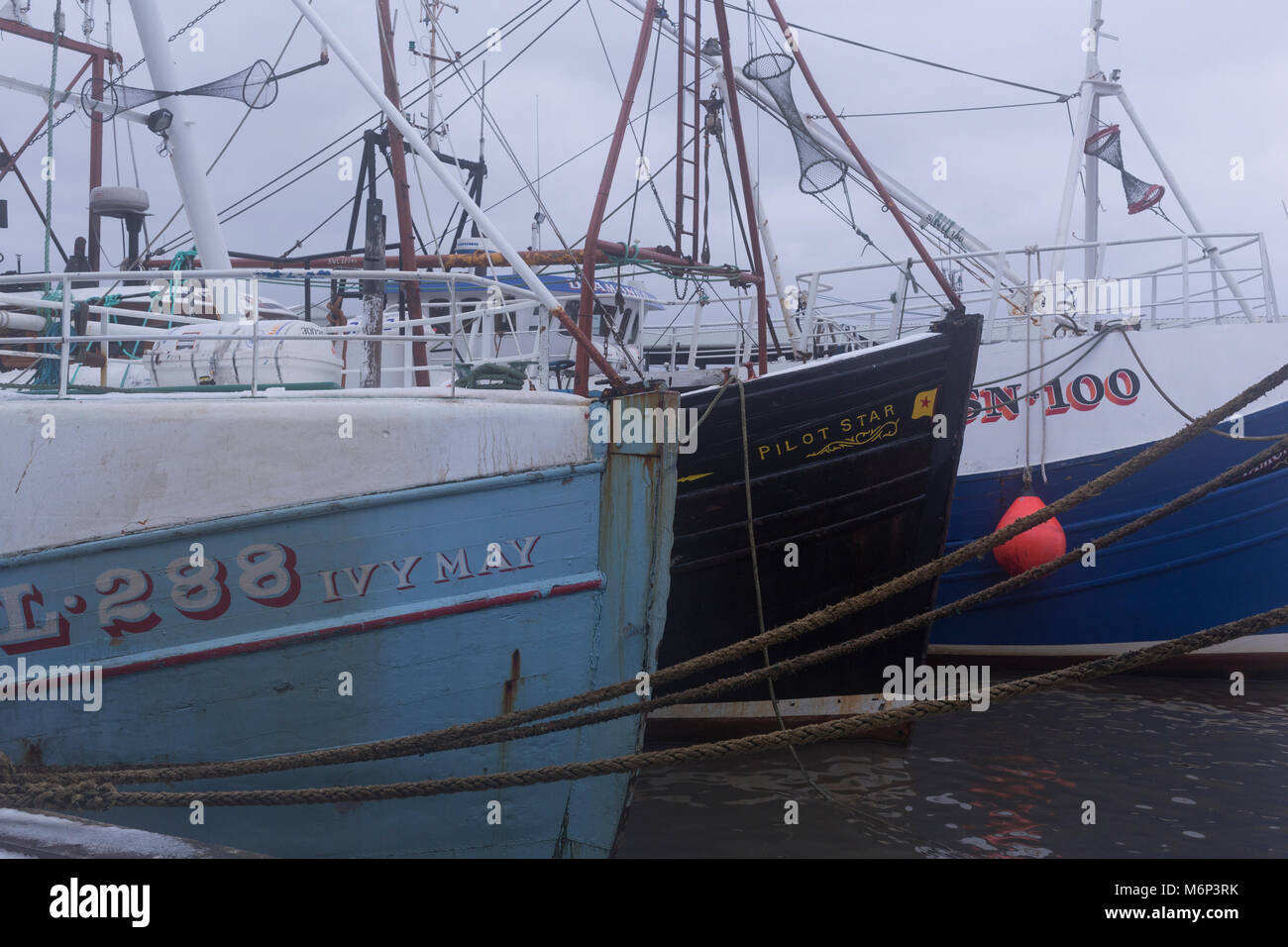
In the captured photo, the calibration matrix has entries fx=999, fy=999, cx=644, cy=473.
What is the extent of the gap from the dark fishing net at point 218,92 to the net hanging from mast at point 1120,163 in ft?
30.7

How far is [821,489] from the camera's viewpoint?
721cm

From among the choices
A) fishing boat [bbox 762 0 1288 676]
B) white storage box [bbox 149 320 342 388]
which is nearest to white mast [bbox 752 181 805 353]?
fishing boat [bbox 762 0 1288 676]

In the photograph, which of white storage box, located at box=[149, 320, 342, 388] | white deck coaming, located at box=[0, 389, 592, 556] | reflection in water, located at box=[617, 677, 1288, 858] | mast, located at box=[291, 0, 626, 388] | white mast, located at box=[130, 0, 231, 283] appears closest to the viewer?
white deck coaming, located at box=[0, 389, 592, 556]

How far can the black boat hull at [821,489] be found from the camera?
7.02m

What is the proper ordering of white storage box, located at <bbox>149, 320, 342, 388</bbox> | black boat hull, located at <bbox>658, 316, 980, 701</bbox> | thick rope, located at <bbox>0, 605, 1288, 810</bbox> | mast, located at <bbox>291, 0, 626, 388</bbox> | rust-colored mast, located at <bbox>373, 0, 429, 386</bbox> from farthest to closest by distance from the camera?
black boat hull, located at <bbox>658, 316, 980, 701</bbox> < rust-colored mast, located at <bbox>373, 0, 429, 386</bbox> < white storage box, located at <bbox>149, 320, 342, 388</bbox> < mast, located at <bbox>291, 0, 626, 388</bbox> < thick rope, located at <bbox>0, 605, 1288, 810</bbox>

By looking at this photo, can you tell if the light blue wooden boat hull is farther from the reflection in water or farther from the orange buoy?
the orange buoy

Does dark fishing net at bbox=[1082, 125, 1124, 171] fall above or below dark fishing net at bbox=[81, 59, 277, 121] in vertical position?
above

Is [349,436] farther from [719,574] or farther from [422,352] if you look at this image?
[422,352]

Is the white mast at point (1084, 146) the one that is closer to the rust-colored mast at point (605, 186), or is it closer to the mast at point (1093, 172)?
the mast at point (1093, 172)

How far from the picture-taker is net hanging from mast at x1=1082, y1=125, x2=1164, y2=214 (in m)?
12.2

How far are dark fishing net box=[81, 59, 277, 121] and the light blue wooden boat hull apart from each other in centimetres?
540
